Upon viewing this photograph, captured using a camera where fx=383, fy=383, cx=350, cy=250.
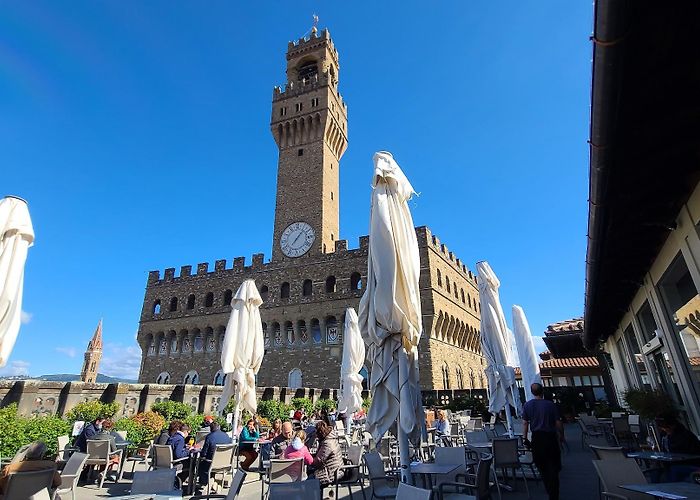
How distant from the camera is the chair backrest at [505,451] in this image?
4.92 meters

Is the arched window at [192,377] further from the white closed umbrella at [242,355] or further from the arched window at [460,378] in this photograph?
the white closed umbrella at [242,355]

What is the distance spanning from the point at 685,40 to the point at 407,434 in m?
3.67

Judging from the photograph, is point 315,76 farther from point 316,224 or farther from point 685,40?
point 685,40

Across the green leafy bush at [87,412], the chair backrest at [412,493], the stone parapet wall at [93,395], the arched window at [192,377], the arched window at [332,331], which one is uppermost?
the arched window at [332,331]

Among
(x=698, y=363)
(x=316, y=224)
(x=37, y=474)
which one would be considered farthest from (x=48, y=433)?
(x=316, y=224)

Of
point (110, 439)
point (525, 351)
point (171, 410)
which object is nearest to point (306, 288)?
point (171, 410)

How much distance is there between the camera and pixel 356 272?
24125 millimetres

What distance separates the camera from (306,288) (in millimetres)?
25281

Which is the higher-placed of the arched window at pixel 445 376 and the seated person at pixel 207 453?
the arched window at pixel 445 376

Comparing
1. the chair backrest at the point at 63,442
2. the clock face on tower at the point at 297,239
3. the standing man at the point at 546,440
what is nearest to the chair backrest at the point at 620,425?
the standing man at the point at 546,440

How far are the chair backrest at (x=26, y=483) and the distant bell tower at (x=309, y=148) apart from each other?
22.2 meters

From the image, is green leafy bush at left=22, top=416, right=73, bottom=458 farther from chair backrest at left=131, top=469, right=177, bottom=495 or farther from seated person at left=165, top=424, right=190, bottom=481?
chair backrest at left=131, top=469, right=177, bottom=495

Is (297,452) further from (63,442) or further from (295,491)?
(63,442)

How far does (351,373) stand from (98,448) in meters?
6.69
